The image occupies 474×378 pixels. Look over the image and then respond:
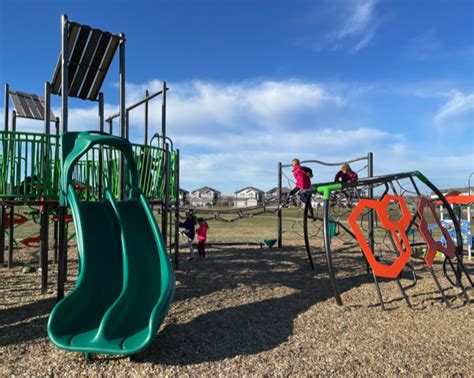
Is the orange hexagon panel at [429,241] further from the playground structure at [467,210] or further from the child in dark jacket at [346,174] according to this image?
the playground structure at [467,210]

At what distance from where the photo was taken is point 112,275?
477cm

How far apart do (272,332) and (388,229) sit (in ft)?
9.33

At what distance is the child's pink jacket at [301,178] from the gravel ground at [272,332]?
3.14m

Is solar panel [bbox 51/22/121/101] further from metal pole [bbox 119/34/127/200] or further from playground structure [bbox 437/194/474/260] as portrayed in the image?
playground structure [bbox 437/194/474/260]

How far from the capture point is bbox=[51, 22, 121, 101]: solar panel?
7.71 meters

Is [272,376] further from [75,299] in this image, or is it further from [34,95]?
[34,95]

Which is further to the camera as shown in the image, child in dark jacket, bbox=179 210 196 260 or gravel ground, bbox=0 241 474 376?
child in dark jacket, bbox=179 210 196 260

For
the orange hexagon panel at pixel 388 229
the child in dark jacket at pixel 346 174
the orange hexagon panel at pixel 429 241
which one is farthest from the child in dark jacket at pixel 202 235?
the orange hexagon panel at pixel 429 241

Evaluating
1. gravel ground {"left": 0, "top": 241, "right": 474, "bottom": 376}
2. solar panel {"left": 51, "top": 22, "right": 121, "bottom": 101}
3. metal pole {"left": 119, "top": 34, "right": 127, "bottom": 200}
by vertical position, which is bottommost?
gravel ground {"left": 0, "top": 241, "right": 474, "bottom": 376}

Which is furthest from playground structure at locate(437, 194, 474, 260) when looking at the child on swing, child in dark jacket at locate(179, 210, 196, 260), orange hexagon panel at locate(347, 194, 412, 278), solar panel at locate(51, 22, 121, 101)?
solar panel at locate(51, 22, 121, 101)

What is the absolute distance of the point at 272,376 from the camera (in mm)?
3801

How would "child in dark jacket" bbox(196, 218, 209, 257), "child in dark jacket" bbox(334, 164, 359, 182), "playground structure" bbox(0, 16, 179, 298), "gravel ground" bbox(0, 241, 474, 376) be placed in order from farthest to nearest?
"child in dark jacket" bbox(196, 218, 209, 257) < "child in dark jacket" bbox(334, 164, 359, 182) < "playground structure" bbox(0, 16, 179, 298) < "gravel ground" bbox(0, 241, 474, 376)

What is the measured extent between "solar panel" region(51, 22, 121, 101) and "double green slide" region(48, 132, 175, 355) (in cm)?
309

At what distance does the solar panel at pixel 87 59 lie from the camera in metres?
7.71
